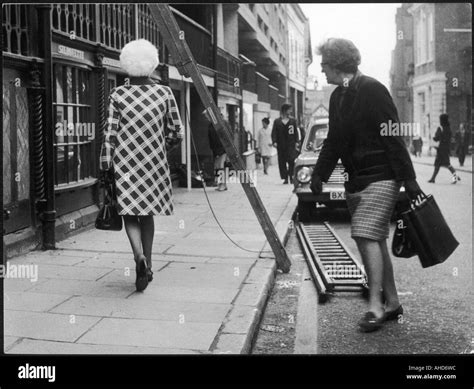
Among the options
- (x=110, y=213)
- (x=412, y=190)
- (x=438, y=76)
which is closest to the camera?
(x=412, y=190)

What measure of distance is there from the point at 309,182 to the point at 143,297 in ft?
18.8

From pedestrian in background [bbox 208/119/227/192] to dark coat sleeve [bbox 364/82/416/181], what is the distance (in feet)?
32.7

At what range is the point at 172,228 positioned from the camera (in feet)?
29.1

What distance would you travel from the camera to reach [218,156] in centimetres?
1499

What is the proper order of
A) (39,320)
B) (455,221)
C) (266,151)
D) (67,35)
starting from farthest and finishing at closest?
(266,151) → (455,221) → (67,35) → (39,320)

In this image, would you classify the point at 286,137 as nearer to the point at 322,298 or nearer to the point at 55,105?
the point at 55,105

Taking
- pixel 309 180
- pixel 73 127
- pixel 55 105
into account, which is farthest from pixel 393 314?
pixel 309 180

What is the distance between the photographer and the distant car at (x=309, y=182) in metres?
9.95

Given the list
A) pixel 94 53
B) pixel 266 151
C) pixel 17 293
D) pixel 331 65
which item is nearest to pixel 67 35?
pixel 94 53

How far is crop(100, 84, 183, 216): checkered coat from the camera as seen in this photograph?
203 inches

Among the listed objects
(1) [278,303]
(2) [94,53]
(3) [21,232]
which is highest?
(2) [94,53]

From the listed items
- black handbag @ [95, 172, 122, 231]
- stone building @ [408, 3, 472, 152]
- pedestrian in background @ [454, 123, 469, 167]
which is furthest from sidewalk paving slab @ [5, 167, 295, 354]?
stone building @ [408, 3, 472, 152]
